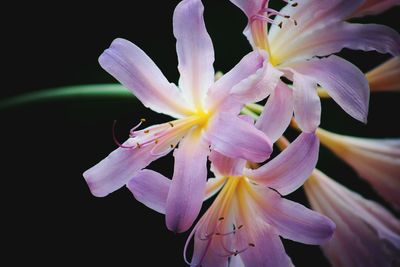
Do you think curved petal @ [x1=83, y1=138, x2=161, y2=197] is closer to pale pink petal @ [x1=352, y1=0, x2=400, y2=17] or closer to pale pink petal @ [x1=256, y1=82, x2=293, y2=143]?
pale pink petal @ [x1=256, y1=82, x2=293, y2=143]

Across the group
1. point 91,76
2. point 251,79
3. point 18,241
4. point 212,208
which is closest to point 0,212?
point 18,241

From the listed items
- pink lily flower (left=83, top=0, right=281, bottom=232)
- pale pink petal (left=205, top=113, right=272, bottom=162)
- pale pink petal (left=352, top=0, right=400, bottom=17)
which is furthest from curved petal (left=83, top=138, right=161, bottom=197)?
pale pink petal (left=352, top=0, right=400, bottom=17)

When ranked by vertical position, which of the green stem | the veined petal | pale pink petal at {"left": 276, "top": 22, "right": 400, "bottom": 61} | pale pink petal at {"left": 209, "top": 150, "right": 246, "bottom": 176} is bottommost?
the veined petal

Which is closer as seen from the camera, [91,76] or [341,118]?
[341,118]

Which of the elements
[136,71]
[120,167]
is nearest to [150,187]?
[120,167]

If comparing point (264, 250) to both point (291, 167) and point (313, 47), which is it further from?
point (313, 47)

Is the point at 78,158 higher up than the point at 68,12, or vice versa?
the point at 68,12

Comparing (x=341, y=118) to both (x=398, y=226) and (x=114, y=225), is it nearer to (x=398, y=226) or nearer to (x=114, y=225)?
(x=398, y=226)
